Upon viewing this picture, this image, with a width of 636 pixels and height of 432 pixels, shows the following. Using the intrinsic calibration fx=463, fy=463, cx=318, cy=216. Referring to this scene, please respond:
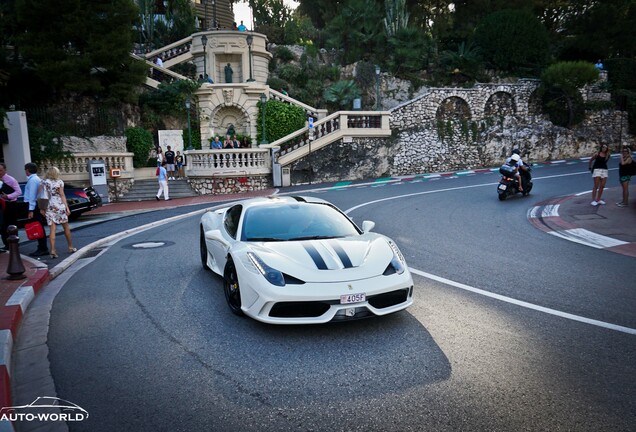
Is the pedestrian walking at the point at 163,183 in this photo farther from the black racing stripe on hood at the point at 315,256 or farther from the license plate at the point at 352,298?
the license plate at the point at 352,298

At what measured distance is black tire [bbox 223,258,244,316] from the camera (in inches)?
214

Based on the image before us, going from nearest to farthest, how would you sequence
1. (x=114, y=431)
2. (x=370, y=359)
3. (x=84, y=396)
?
(x=114, y=431) < (x=84, y=396) < (x=370, y=359)

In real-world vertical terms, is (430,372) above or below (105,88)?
below

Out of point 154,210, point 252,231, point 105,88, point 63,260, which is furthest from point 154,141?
point 252,231

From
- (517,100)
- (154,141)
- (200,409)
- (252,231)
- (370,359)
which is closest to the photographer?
(200,409)

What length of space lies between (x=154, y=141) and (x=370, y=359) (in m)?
25.0

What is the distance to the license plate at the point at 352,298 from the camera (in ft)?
15.4

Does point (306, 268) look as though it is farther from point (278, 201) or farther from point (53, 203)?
point (53, 203)

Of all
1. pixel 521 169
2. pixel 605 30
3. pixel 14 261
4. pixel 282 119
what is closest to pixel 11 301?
pixel 14 261

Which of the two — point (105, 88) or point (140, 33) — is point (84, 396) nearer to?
point (105, 88)

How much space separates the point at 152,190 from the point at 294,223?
17.2 metres

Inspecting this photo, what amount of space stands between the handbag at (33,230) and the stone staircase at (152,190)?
12391 millimetres

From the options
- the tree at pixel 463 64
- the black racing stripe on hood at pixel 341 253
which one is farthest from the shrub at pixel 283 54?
the black racing stripe on hood at pixel 341 253

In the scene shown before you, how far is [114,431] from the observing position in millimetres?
3328
